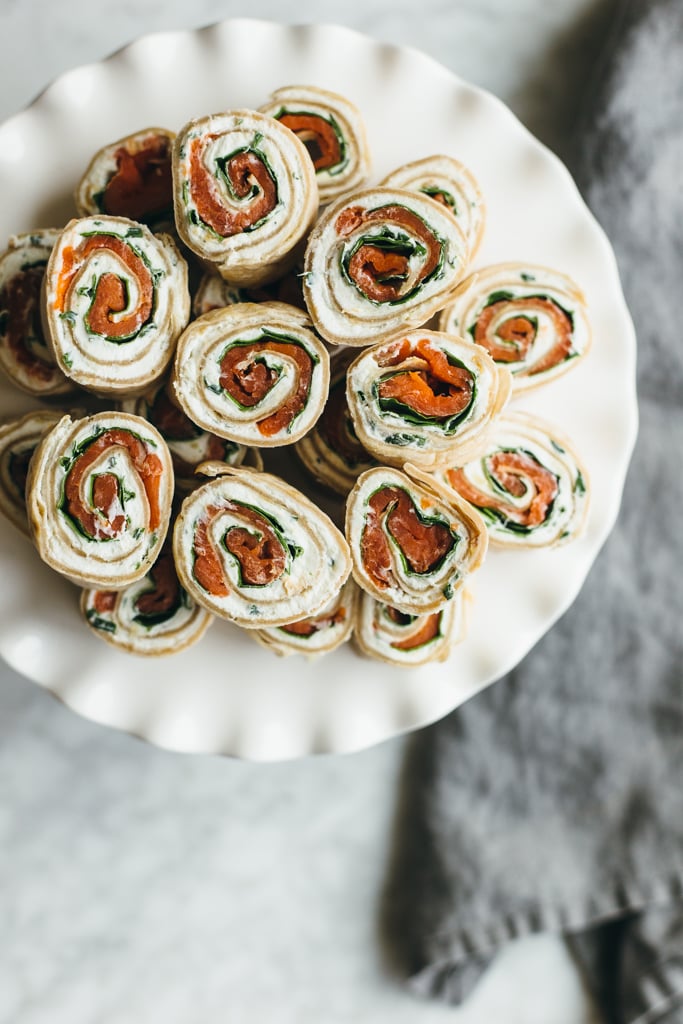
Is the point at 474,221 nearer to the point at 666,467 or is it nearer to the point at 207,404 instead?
the point at 207,404

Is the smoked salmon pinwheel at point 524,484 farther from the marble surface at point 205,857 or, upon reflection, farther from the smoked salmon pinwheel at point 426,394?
the marble surface at point 205,857

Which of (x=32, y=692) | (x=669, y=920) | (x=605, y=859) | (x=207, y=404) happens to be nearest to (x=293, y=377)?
(x=207, y=404)

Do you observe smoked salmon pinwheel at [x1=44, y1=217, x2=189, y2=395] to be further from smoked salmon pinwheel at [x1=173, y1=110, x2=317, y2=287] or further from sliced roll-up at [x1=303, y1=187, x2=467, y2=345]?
sliced roll-up at [x1=303, y1=187, x2=467, y2=345]

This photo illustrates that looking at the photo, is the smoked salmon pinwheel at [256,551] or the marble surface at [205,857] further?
the marble surface at [205,857]

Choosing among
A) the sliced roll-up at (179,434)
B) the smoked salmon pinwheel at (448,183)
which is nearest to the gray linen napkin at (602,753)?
the smoked salmon pinwheel at (448,183)

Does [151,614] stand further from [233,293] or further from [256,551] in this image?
[233,293]
